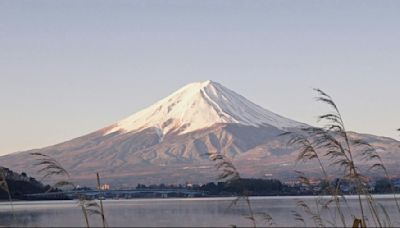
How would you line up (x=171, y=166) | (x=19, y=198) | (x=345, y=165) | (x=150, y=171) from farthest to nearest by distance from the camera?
A: (x=171, y=166) → (x=150, y=171) → (x=19, y=198) → (x=345, y=165)

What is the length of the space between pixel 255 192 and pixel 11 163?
121237 millimetres

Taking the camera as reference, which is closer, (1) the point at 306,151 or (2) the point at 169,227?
(1) the point at 306,151

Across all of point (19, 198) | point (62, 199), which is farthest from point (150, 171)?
point (19, 198)

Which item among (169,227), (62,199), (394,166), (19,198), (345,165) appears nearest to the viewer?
(345,165)

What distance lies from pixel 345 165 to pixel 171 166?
180 meters

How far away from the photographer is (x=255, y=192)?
87250 millimetres

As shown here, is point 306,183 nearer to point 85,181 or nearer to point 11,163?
point 85,181

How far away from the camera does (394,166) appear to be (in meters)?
151

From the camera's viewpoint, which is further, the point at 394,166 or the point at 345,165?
the point at 394,166

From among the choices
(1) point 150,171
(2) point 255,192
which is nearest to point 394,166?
(1) point 150,171

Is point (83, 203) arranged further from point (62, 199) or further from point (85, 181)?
point (85, 181)

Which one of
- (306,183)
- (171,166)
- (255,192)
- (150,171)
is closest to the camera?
(306,183)

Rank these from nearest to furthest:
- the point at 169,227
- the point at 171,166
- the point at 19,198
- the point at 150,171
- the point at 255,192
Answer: the point at 169,227 < the point at 19,198 < the point at 255,192 < the point at 150,171 < the point at 171,166

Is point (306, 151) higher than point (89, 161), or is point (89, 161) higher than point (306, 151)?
point (89, 161)
